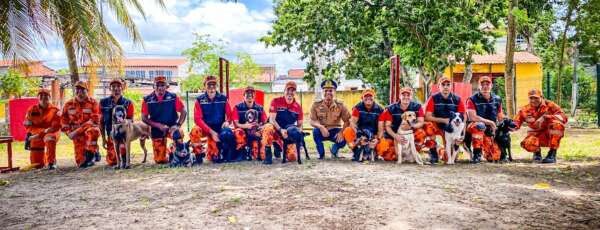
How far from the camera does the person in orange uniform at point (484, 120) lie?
8281 millimetres

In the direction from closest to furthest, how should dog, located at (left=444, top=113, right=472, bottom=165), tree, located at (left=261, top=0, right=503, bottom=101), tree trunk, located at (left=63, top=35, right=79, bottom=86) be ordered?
dog, located at (left=444, top=113, right=472, bottom=165) → tree trunk, located at (left=63, top=35, right=79, bottom=86) → tree, located at (left=261, top=0, right=503, bottom=101)

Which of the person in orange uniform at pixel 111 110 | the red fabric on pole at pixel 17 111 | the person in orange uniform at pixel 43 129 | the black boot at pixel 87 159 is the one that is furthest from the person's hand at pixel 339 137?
the red fabric on pole at pixel 17 111

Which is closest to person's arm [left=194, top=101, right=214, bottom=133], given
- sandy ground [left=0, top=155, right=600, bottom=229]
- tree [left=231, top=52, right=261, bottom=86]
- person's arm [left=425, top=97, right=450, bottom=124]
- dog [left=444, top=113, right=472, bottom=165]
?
sandy ground [left=0, top=155, right=600, bottom=229]

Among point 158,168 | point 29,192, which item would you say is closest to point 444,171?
point 158,168

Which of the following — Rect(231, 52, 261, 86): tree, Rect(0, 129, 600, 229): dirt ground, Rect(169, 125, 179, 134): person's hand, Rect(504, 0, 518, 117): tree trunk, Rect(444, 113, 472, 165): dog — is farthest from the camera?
Rect(231, 52, 261, 86): tree

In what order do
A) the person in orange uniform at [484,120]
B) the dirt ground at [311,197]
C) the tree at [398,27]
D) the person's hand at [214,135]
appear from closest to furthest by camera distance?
1. the dirt ground at [311,197]
2. the person in orange uniform at [484,120]
3. the person's hand at [214,135]
4. the tree at [398,27]

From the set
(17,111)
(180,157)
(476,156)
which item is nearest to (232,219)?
(180,157)

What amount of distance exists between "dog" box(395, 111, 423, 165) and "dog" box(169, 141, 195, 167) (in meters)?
3.48

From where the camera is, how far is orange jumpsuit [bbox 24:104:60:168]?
344 inches

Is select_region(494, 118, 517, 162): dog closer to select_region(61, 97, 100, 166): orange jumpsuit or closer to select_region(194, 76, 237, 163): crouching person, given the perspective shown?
select_region(194, 76, 237, 163): crouching person

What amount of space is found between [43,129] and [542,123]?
8500 millimetres

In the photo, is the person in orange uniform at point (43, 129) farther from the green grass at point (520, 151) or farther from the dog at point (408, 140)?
the dog at point (408, 140)

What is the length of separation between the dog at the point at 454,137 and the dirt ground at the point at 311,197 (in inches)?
9.6

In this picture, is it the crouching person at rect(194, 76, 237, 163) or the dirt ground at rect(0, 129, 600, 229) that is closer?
the dirt ground at rect(0, 129, 600, 229)
